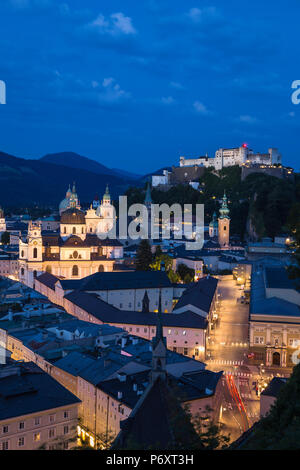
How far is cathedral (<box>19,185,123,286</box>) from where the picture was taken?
57.0 metres

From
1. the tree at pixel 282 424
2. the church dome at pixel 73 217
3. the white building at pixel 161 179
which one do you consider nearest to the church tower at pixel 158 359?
the tree at pixel 282 424

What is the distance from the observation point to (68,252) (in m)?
59.1

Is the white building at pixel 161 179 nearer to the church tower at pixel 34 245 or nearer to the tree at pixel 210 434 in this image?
the church tower at pixel 34 245

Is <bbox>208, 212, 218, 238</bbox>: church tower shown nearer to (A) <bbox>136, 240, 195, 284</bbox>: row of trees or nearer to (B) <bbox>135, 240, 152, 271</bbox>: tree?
(A) <bbox>136, 240, 195, 284</bbox>: row of trees

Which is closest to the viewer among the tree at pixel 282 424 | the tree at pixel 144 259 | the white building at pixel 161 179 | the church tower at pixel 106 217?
the tree at pixel 282 424

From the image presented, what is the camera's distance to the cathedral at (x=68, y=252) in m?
57.0

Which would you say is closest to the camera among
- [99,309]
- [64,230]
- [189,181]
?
[99,309]

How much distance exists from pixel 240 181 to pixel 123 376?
7848 cm

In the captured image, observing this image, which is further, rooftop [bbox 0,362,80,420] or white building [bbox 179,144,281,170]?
white building [bbox 179,144,281,170]

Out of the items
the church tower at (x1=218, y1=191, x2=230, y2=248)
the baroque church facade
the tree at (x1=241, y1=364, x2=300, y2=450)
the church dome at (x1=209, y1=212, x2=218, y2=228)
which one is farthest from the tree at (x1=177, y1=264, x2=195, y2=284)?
the tree at (x1=241, y1=364, x2=300, y2=450)

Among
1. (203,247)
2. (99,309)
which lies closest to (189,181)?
(203,247)

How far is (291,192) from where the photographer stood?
76375mm

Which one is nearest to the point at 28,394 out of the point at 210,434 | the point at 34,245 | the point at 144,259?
the point at 210,434
